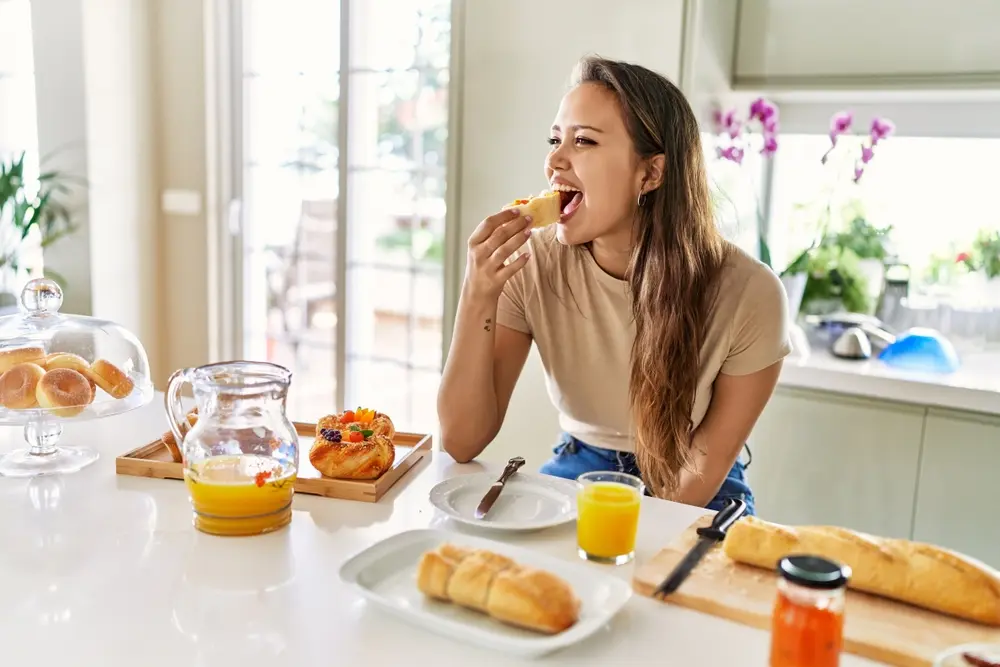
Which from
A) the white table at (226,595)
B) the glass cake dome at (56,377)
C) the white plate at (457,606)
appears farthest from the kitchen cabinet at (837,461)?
the glass cake dome at (56,377)

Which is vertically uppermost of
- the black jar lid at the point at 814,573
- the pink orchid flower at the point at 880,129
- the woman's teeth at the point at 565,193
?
the pink orchid flower at the point at 880,129

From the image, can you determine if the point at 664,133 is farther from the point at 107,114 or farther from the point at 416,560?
the point at 107,114

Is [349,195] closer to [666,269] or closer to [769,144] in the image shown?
[769,144]

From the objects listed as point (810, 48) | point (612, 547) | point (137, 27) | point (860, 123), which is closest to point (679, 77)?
point (810, 48)

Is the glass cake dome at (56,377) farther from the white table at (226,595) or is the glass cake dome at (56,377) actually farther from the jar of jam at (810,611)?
the jar of jam at (810,611)

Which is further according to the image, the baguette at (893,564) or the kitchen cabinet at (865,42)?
the kitchen cabinet at (865,42)

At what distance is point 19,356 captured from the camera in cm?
134

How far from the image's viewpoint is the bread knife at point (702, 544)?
3.22ft

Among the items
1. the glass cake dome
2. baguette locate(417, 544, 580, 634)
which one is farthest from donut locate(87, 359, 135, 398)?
baguette locate(417, 544, 580, 634)

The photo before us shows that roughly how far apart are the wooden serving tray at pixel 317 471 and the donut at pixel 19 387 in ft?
0.50

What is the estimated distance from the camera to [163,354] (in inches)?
145

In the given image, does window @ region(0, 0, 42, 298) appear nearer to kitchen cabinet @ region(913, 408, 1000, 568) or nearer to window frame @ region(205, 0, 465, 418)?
window frame @ region(205, 0, 465, 418)

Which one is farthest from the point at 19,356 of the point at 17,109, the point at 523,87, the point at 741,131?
the point at 17,109

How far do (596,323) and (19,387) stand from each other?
1.01 meters
